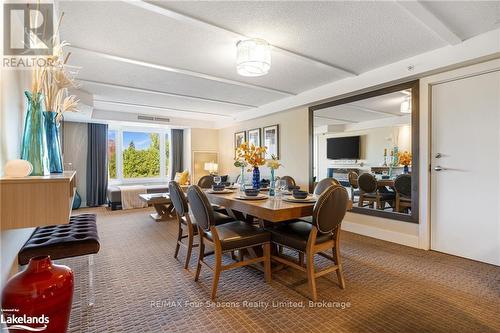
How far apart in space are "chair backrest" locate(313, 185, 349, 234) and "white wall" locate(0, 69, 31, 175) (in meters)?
1.93

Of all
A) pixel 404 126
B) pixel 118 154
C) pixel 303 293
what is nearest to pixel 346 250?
pixel 303 293

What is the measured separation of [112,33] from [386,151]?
375 centimetres

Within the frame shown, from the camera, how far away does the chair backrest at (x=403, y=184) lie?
339 cm

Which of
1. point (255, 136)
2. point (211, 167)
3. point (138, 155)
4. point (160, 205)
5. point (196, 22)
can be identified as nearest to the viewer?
point (196, 22)

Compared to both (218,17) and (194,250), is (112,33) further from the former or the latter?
(194,250)

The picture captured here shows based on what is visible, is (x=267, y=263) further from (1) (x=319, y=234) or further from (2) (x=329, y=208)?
(2) (x=329, y=208)

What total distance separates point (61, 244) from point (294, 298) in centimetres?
180

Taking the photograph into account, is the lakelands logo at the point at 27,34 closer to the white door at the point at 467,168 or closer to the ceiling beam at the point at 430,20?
the ceiling beam at the point at 430,20

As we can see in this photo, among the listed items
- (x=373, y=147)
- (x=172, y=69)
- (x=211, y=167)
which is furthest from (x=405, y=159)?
(x=211, y=167)

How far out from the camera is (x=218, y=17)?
2236 millimetres

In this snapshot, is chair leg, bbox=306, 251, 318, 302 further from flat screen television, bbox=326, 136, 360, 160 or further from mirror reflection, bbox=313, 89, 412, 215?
flat screen television, bbox=326, 136, 360, 160

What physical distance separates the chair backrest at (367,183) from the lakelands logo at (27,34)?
403 centimetres

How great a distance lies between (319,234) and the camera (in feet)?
7.09

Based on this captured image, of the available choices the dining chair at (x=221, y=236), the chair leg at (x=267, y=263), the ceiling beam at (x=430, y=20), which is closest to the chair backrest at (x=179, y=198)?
the dining chair at (x=221, y=236)
